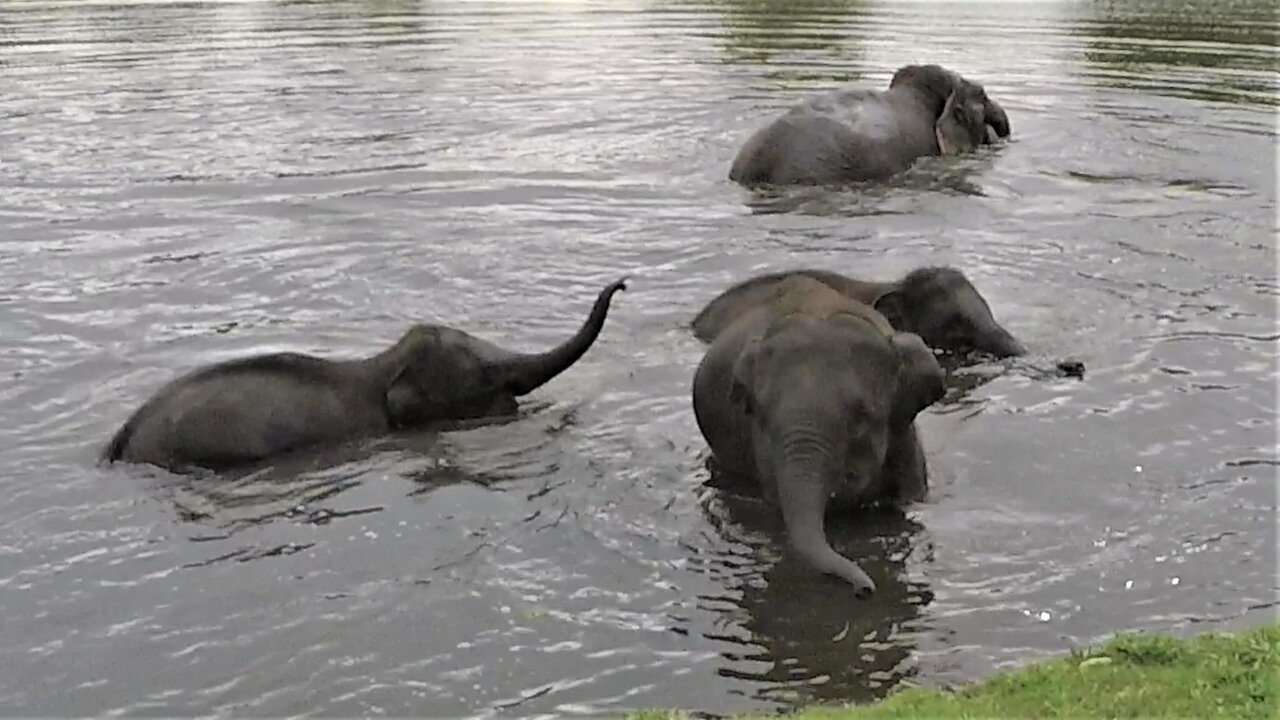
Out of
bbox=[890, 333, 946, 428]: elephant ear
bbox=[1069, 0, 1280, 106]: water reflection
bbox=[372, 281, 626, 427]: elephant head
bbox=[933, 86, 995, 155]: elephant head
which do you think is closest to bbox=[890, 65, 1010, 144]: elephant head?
bbox=[933, 86, 995, 155]: elephant head

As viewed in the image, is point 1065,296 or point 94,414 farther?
point 1065,296

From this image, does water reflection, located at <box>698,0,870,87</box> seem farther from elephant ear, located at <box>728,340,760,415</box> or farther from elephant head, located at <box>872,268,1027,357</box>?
elephant ear, located at <box>728,340,760,415</box>

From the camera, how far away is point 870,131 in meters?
17.1

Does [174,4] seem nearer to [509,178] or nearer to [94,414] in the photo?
[509,178]

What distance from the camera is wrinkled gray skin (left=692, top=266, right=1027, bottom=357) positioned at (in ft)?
36.1

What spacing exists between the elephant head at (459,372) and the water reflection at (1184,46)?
13.9 m

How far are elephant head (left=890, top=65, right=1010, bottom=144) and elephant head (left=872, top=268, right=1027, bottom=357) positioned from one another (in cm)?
723

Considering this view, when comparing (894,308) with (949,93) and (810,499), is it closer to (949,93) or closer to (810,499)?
(810,499)

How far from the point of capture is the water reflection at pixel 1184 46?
22.7 meters

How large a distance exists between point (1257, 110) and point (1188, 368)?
11224 mm

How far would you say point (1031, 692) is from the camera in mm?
5977

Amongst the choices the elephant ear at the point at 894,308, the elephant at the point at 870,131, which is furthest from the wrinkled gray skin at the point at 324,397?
the elephant at the point at 870,131

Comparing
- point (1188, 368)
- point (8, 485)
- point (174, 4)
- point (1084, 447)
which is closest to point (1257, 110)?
point (1188, 368)

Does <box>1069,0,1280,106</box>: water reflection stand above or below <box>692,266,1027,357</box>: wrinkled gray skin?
below
